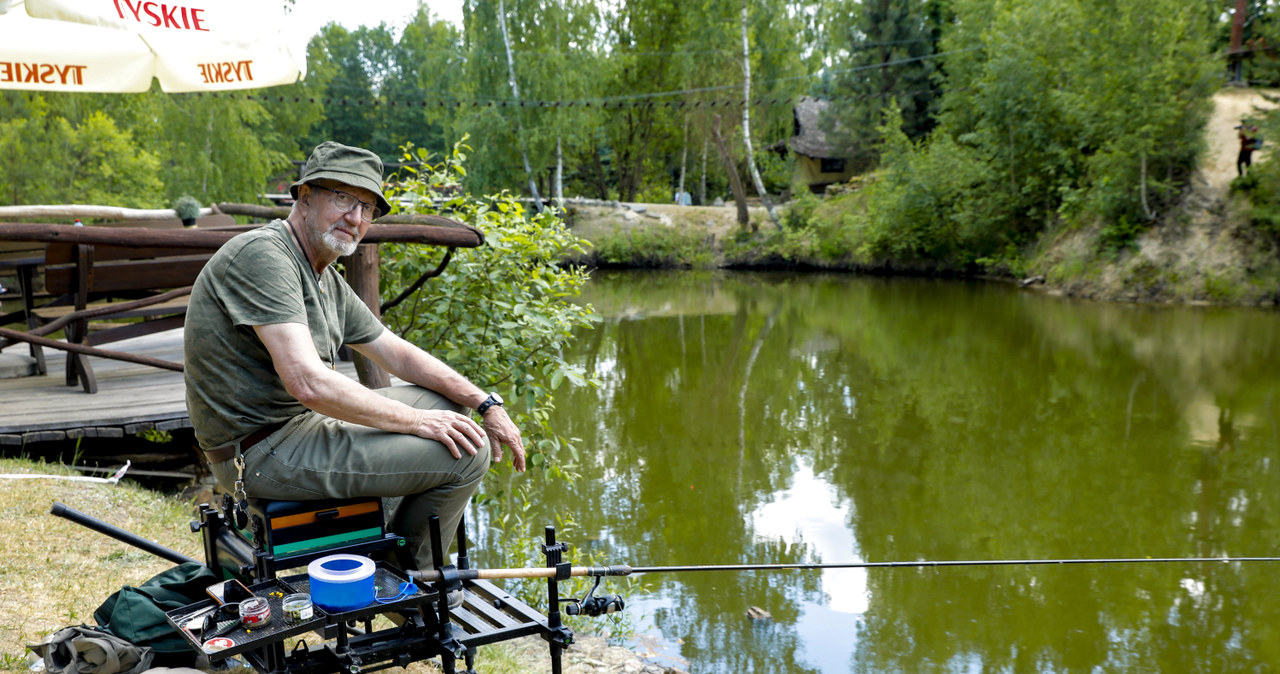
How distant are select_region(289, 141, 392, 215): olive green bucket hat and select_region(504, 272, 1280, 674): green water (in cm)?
299

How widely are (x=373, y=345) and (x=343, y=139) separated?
192 feet

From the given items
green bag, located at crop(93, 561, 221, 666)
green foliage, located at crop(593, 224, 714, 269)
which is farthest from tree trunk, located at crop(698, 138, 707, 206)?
green bag, located at crop(93, 561, 221, 666)

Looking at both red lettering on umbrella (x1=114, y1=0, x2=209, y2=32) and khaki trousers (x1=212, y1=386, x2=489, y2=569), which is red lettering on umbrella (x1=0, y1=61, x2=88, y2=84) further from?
khaki trousers (x1=212, y1=386, x2=489, y2=569)

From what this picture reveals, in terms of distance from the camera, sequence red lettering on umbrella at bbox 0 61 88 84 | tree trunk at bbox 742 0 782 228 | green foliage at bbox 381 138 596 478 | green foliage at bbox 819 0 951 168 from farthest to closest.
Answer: green foliage at bbox 819 0 951 168 → tree trunk at bbox 742 0 782 228 → green foliage at bbox 381 138 596 478 → red lettering on umbrella at bbox 0 61 88 84

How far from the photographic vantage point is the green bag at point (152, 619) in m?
2.66

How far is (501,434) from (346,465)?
46 cm

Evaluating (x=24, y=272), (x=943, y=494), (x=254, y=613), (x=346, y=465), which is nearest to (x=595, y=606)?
(x=346, y=465)

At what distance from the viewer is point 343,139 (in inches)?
2271

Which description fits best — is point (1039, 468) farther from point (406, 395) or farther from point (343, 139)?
point (343, 139)

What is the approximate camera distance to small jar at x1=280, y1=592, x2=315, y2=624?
7.18 feet

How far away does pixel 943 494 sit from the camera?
23.0ft

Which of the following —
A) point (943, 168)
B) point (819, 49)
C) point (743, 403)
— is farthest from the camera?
point (819, 49)

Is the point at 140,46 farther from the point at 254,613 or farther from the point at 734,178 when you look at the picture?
the point at 734,178

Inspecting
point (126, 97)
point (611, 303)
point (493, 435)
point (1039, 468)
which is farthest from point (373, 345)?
point (126, 97)
